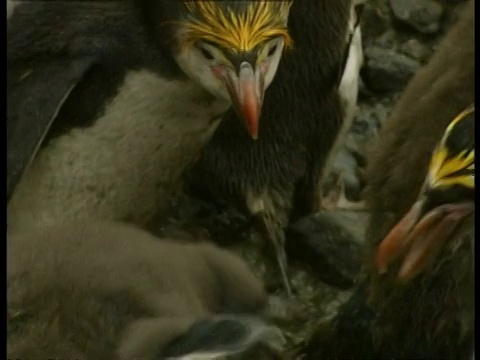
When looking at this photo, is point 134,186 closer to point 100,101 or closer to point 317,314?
point 100,101

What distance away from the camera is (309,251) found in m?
1.21

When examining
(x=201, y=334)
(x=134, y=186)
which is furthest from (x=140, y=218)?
(x=201, y=334)

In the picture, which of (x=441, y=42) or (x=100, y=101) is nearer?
(x=100, y=101)

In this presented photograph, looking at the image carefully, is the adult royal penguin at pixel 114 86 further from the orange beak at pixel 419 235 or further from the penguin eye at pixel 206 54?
the orange beak at pixel 419 235

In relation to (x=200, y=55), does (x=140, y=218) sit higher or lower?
lower

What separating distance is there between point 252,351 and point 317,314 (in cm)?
12

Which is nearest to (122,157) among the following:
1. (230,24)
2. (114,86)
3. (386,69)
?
(114,86)

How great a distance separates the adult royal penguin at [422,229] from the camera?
3.91 feet

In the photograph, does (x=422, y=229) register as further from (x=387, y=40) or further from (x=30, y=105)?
(x=30, y=105)

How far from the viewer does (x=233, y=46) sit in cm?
112

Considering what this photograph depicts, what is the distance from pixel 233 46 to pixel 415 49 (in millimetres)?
227

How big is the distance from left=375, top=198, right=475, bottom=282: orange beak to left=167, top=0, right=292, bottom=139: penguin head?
19 cm

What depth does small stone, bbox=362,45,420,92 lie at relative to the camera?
3.97 feet

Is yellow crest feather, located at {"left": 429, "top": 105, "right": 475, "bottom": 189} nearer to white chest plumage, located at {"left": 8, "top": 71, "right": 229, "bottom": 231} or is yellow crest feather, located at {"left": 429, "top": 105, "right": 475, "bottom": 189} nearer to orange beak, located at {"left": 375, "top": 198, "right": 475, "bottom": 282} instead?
orange beak, located at {"left": 375, "top": 198, "right": 475, "bottom": 282}
